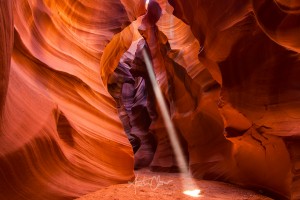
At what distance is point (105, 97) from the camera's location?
486cm

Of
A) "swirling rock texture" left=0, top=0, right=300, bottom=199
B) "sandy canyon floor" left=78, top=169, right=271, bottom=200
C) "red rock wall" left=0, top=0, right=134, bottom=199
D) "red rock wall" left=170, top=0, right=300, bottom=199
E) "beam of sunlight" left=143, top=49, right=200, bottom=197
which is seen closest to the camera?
"red rock wall" left=0, top=0, right=134, bottom=199

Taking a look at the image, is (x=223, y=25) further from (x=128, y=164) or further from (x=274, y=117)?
(x=128, y=164)

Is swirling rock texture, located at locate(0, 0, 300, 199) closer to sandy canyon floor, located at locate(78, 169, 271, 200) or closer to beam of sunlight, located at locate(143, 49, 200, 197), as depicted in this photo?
sandy canyon floor, located at locate(78, 169, 271, 200)

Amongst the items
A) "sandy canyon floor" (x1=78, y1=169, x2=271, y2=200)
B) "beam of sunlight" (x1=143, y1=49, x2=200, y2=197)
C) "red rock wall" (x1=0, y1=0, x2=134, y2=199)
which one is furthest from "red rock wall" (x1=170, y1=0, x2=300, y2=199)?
"beam of sunlight" (x1=143, y1=49, x2=200, y2=197)

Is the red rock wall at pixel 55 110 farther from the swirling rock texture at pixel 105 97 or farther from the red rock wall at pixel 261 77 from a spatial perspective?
the red rock wall at pixel 261 77

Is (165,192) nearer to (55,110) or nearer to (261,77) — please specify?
(55,110)

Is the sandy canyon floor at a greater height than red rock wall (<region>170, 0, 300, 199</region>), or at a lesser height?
lesser

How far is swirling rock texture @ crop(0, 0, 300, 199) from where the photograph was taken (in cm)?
278

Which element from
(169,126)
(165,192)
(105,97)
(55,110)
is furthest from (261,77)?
(169,126)

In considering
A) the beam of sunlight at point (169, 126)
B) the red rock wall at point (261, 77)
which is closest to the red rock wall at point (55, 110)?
the red rock wall at point (261, 77)

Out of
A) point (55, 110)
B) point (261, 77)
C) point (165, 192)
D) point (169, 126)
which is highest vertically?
point (261, 77)

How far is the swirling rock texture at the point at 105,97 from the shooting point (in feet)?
9.11

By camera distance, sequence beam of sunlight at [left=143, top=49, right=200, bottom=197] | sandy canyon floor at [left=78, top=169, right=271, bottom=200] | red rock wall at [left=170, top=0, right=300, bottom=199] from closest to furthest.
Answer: sandy canyon floor at [left=78, top=169, right=271, bottom=200] < red rock wall at [left=170, top=0, right=300, bottom=199] < beam of sunlight at [left=143, top=49, right=200, bottom=197]

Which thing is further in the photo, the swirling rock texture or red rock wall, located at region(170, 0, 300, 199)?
red rock wall, located at region(170, 0, 300, 199)
